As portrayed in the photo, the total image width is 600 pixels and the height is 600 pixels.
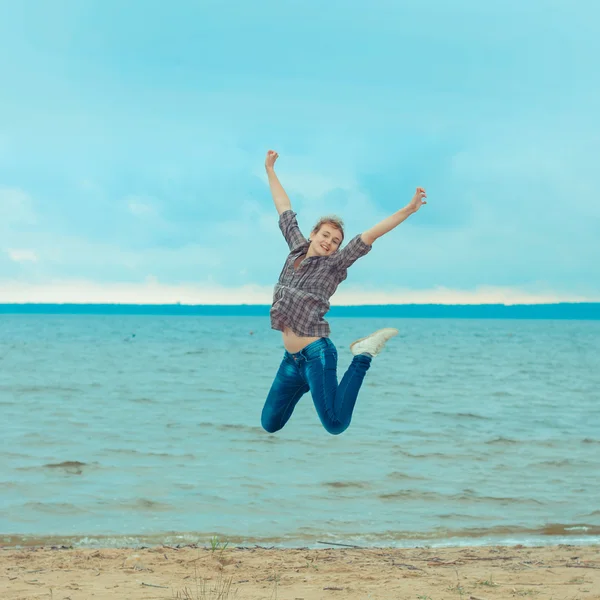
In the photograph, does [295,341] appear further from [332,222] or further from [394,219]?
[394,219]

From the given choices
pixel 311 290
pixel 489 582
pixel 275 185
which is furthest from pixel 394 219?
pixel 489 582

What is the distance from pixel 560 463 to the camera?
49.8 ft

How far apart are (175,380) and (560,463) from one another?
21213 mm

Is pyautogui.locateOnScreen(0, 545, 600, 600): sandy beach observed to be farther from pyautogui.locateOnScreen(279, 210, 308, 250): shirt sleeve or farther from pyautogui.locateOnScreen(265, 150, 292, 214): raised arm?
pyautogui.locateOnScreen(265, 150, 292, 214): raised arm

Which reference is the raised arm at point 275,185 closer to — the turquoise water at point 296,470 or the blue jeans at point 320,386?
the blue jeans at point 320,386

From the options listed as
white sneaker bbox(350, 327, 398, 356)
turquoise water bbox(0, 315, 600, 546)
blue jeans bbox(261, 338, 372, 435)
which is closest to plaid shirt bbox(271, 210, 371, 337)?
blue jeans bbox(261, 338, 372, 435)

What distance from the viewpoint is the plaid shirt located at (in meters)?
6.25

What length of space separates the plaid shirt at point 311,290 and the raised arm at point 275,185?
72cm

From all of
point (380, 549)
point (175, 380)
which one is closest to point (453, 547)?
point (380, 549)

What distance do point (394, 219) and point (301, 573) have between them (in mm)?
4239

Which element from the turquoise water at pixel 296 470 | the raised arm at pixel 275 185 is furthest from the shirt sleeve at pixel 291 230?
the turquoise water at pixel 296 470

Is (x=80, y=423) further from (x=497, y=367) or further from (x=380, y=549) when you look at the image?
(x=497, y=367)

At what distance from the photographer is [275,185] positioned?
22.9ft

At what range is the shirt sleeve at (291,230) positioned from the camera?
6.58m
